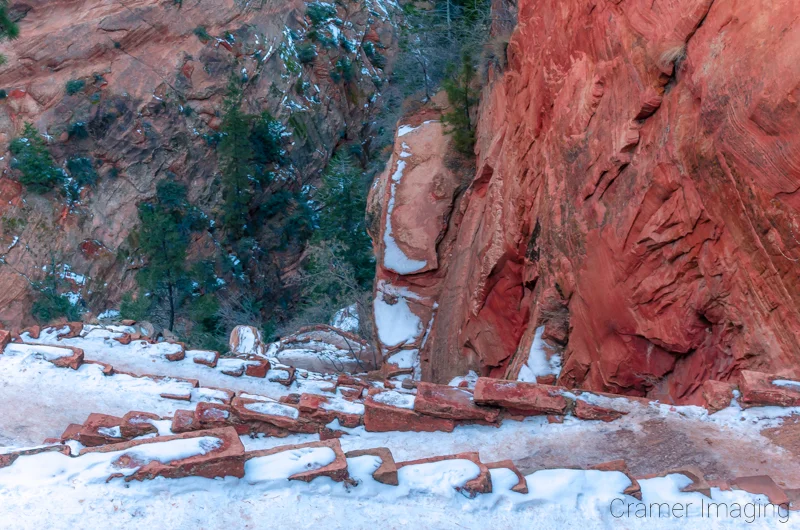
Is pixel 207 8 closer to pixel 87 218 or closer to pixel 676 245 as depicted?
pixel 87 218

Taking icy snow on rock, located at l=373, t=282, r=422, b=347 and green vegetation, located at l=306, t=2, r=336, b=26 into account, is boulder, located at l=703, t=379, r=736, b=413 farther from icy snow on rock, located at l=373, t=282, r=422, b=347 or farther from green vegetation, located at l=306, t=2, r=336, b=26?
green vegetation, located at l=306, t=2, r=336, b=26

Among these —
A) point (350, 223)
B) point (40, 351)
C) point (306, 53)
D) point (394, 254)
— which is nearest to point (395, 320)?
point (394, 254)

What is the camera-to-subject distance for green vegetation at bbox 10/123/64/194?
68.0 feet

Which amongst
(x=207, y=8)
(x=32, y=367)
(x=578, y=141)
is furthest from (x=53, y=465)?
(x=207, y=8)

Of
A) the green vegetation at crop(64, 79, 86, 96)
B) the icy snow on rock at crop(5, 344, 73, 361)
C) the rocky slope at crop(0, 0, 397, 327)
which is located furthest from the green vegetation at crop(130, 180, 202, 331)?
the icy snow on rock at crop(5, 344, 73, 361)

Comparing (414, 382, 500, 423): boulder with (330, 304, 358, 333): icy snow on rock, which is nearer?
(414, 382, 500, 423): boulder

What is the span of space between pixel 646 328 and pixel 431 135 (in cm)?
850

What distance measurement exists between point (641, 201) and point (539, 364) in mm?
2639

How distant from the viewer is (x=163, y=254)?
21.6 metres

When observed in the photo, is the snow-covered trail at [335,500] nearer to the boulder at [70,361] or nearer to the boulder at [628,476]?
the boulder at [628,476]

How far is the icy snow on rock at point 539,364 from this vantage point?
7.59 m

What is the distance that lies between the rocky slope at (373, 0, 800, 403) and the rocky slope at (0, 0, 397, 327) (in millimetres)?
16395

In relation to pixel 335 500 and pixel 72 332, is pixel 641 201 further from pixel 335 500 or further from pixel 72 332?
pixel 72 332

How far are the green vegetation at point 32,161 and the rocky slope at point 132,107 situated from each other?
0.39 m
